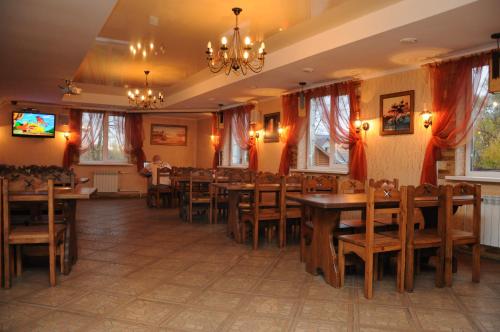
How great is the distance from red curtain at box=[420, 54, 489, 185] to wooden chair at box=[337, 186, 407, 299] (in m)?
2.35

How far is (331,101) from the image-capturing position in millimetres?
6961

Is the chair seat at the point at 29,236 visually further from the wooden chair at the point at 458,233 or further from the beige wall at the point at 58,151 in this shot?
the beige wall at the point at 58,151

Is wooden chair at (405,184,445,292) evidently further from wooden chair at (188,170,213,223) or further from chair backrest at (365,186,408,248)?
wooden chair at (188,170,213,223)

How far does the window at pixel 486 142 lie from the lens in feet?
15.7

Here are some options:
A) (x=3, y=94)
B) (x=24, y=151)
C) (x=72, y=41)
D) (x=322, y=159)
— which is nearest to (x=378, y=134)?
(x=322, y=159)

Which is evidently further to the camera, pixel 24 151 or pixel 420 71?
pixel 24 151

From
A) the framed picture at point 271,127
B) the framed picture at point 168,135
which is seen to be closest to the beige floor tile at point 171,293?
the framed picture at point 271,127

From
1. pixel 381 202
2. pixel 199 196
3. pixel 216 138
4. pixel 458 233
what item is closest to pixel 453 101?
pixel 458 233

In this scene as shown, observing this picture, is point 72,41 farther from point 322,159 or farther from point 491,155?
point 491,155

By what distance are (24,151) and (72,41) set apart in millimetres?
6808

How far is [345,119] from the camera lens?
22.2 ft

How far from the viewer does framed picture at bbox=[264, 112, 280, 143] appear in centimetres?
862

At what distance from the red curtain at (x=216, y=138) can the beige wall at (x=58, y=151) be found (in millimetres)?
1741

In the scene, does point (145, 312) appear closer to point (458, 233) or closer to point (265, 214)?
point (265, 214)
